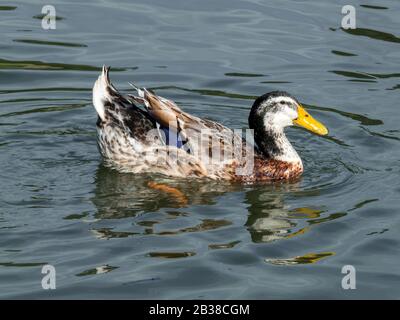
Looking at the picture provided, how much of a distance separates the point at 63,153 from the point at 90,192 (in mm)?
Result: 1278

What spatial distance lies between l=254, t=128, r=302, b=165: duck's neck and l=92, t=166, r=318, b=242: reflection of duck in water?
0.44 m

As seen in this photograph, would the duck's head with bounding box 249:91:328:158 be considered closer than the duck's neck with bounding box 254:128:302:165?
Yes

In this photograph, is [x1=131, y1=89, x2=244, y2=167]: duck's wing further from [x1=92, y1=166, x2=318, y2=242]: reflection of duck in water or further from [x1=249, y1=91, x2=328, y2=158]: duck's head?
[x1=249, y1=91, x2=328, y2=158]: duck's head

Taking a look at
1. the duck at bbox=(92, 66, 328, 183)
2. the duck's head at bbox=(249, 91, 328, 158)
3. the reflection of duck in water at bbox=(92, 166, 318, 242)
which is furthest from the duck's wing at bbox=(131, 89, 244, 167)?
the duck's head at bbox=(249, 91, 328, 158)

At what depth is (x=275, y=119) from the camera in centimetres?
1197

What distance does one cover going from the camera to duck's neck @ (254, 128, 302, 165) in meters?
12.0

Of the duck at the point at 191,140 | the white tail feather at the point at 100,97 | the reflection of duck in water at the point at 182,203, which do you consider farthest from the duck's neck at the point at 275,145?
the white tail feather at the point at 100,97

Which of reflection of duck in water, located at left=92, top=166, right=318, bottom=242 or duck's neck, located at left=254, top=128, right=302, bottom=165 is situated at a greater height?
duck's neck, located at left=254, top=128, right=302, bottom=165

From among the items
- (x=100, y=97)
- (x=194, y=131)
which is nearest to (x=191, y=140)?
(x=194, y=131)

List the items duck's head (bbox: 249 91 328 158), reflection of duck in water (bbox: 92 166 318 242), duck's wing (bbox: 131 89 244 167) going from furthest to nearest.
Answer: duck's head (bbox: 249 91 328 158), duck's wing (bbox: 131 89 244 167), reflection of duck in water (bbox: 92 166 318 242)

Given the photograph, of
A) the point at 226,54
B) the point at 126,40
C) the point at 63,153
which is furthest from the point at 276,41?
the point at 63,153

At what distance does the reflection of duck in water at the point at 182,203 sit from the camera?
1030cm
